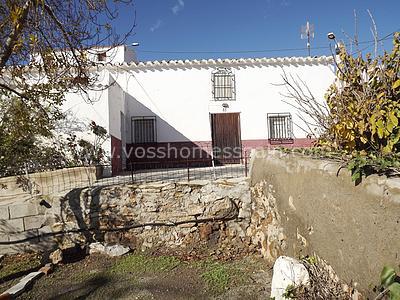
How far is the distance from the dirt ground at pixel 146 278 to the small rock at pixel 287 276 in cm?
64

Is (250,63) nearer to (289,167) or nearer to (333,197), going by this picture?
(289,167)

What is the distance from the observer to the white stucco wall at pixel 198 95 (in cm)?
1316

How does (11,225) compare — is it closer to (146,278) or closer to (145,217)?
(145,217)

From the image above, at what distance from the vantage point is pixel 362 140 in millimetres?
3225

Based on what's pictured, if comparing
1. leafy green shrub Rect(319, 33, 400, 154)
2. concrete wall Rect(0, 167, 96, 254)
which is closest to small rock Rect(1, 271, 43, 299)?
concrete wall Rect(0, 167, 96, 254)

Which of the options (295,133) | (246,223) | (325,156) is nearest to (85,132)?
(246,223)

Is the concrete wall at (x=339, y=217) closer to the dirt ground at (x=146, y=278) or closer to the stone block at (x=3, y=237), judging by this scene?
the dirt ground at (x=146, y=278)

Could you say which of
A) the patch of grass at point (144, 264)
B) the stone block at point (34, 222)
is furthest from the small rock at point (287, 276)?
the stone block at point (34, 222)

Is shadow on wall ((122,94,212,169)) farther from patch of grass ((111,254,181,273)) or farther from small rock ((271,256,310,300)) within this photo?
small rock ((271,256,310,300))

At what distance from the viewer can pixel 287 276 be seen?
369 cm

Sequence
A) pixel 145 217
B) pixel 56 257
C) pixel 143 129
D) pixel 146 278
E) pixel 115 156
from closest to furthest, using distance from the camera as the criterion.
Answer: pixel 146 278
pixel 56 257
pixel 145 217
pixel 115 156
pixel 143 129

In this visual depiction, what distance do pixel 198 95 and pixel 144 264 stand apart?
8828 millimetres

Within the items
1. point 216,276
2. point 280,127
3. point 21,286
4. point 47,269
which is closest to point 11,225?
point 47,269

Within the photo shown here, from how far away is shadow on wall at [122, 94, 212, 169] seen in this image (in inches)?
511
